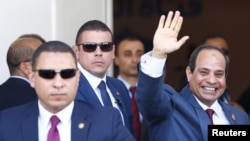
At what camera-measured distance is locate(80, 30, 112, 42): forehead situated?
4.81 metres

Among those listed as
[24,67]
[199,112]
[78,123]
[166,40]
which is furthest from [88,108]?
[24,67]

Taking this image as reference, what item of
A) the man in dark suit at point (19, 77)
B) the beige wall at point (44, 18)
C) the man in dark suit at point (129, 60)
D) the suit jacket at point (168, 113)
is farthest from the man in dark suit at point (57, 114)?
the man in dark suit at point (129, 60)


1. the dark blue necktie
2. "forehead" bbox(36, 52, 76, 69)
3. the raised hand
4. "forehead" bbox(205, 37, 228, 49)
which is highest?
the raised hand

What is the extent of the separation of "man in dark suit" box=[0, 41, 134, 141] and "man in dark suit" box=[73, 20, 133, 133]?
871 mm

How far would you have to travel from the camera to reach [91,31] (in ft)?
15.9

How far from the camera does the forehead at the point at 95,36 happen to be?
4.81m

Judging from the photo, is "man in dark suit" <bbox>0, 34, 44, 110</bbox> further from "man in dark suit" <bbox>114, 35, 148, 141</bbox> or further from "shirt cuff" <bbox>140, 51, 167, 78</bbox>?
"man in dark suit" <bbox>114, 35, 148, 141</bbox>

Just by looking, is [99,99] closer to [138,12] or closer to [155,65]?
[155,65]

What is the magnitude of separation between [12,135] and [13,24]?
2.12 m

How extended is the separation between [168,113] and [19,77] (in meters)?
1.06

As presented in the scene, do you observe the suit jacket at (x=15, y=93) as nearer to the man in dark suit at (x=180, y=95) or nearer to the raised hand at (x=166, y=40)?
the man in dark suit at (x=180, y=95)

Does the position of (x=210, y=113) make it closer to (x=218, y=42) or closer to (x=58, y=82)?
(x=58, y=82)

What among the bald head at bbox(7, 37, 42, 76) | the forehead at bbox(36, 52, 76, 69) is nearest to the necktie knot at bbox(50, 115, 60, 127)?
the forehead at bbox(36, 52, 76, 69)

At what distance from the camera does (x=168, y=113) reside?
4164mm
